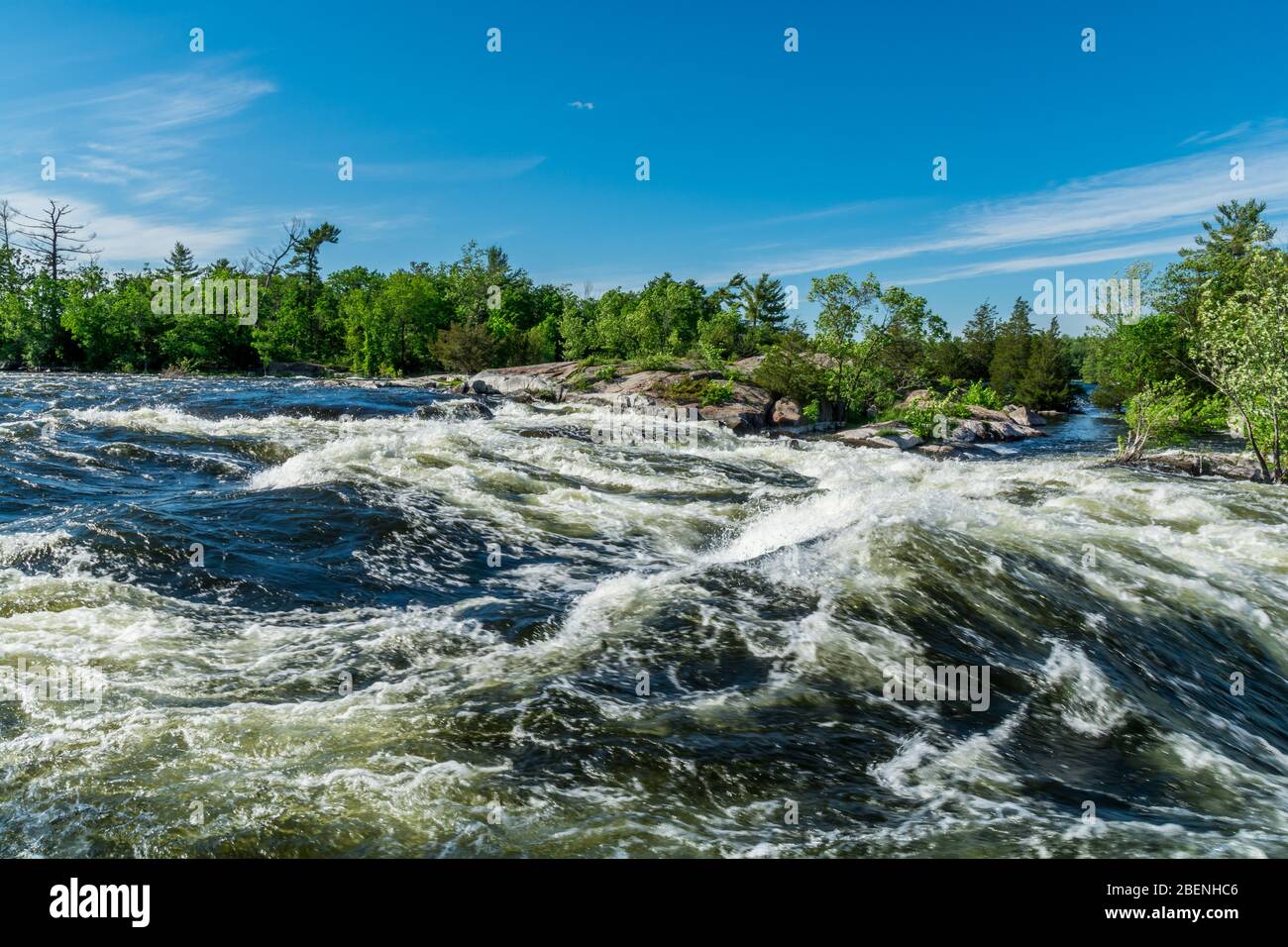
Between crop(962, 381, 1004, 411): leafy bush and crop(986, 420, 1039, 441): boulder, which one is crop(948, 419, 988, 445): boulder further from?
crop(962, 381, 1004, 411): leafy bush

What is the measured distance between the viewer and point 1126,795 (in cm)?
497

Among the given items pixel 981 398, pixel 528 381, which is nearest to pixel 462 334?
pixel 528 381

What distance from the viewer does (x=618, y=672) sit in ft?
21.1

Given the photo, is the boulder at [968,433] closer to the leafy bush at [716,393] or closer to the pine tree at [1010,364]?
the leafy bush at [716,393]

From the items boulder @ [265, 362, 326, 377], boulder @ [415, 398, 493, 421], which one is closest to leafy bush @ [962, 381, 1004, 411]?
boulder @ [415, 398, 493, 421]

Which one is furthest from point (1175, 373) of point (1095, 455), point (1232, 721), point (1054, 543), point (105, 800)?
point (105, 800)

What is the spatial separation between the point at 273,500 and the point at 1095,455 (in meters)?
26.4

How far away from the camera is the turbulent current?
14.3 ft

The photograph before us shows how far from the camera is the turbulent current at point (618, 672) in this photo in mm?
4344

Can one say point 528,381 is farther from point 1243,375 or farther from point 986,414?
A: point 1243,375

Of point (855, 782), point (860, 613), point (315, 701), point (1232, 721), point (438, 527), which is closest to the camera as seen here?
point (855, 782)

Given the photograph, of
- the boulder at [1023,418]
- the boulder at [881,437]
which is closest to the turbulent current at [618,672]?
the boulder at [881,437]

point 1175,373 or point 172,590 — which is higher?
point 1175,373
